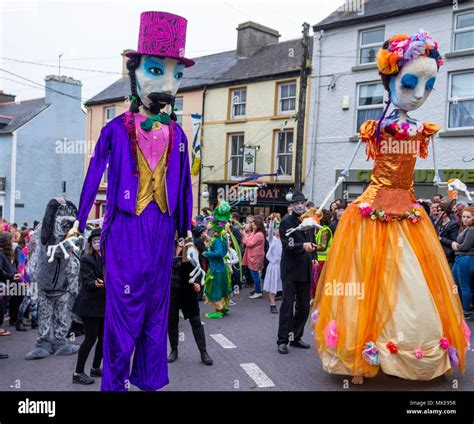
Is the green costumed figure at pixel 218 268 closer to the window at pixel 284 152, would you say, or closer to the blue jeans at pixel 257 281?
the blue jeans at pixel 257 281

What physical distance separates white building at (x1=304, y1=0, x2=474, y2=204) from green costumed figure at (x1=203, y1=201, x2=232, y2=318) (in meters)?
8.49

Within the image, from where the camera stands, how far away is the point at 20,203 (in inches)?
1118

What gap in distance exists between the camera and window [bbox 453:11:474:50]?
14.9 meters

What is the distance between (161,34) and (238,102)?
17.6m

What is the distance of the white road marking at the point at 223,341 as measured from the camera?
660 cm

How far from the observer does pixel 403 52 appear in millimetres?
4992

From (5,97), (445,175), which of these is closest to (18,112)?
(5,97)

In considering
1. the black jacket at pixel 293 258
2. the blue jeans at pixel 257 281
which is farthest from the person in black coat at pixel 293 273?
the blue jeans at pixel 257 281

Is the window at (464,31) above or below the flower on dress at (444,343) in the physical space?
above

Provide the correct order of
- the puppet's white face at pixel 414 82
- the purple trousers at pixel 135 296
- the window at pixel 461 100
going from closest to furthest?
1. the purple trousers at pixel 135 296
2. the puppet's white face at pixel 414 82
3. the window at pixel 461 100

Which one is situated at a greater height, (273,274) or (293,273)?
(293,273)

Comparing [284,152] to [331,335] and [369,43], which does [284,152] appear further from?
[331,335]

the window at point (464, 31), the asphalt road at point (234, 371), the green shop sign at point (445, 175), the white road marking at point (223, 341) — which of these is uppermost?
the window at point (464, 31)

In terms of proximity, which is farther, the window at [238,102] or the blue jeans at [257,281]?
the window at [238,102]
